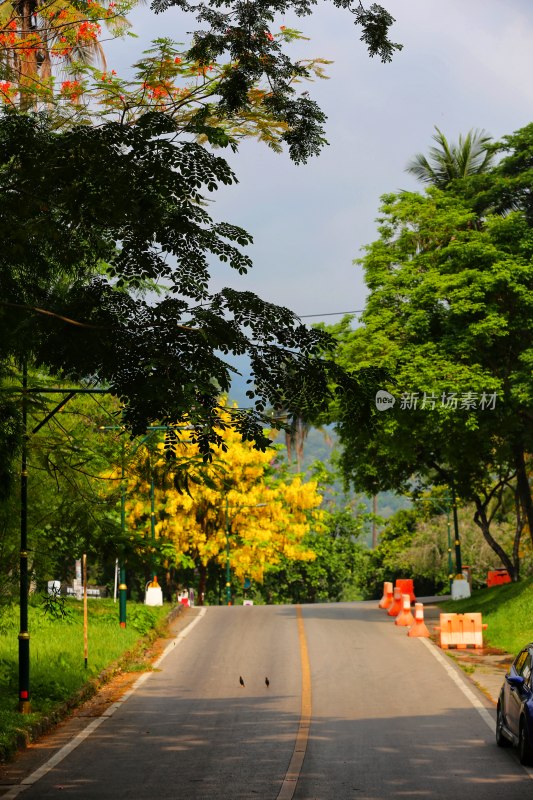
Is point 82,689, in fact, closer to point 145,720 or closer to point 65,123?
point 145,720

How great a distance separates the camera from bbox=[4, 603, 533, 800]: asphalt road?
12.6 meters

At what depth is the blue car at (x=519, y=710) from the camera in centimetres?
1321

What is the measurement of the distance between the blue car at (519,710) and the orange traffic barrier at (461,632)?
12841 mm

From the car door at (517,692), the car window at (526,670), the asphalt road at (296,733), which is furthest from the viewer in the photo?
the car window at (526,670)

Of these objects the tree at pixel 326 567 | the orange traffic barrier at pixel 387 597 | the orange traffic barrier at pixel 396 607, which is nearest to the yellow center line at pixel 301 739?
the orange traffic barrier at pixel 396 607

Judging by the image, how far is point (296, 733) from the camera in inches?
645

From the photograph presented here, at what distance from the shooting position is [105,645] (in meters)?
26.2

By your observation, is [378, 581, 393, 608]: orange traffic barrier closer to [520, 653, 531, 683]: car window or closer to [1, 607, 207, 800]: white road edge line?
[1, 607, 207, 800]: white road edge line

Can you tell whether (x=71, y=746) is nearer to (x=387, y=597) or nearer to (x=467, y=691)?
(x=467, y=691)

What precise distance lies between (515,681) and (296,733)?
12.6 feet

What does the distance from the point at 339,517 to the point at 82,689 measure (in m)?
60.5

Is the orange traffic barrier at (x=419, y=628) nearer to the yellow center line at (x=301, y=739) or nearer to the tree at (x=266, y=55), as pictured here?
the yellow center line at (x=301, y=739)

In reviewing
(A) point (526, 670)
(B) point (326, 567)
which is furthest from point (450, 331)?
(B) point (326, 567)

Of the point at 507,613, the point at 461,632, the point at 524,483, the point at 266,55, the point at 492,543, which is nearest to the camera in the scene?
the point at 266,55
